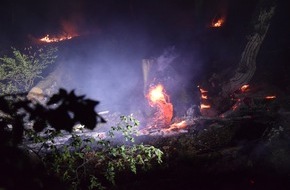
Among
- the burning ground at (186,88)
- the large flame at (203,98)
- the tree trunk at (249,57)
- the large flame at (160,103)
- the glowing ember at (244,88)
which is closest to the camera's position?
the burning ground at (186,88)

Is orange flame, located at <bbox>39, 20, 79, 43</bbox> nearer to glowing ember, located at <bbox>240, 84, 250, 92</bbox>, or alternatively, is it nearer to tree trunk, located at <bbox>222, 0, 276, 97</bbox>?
tree trunk, located at <bbox>222, 0, 276, 97</bbox>

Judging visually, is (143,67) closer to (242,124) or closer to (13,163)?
(242,124)

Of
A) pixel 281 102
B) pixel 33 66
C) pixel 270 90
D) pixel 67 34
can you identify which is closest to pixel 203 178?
pixel 281 102

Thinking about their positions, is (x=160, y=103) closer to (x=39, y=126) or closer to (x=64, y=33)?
(x=39, y=126)

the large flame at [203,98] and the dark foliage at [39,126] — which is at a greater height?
the large flame at [203,98]

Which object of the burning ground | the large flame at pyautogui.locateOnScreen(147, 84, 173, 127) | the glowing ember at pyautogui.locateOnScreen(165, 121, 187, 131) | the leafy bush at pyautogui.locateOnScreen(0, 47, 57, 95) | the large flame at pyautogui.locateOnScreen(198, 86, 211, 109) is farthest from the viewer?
the leafy bush at pyautogui.locateOnScreen(0, 47, 57, 95)

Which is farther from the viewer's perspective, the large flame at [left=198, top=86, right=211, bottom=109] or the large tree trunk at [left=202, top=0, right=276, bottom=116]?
the large flame at [left=198, top=86, right=211, bottom=109]

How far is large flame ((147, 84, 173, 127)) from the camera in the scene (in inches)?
558

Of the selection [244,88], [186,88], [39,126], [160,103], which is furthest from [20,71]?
[39,126]

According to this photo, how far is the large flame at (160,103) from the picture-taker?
14164mm

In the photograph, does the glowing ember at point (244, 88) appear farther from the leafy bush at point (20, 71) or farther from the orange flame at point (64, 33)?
the orange flame at point (64, 33)

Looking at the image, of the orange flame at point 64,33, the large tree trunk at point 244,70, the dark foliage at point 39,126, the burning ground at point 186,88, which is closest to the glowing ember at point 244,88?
the burning ground at point 186,88

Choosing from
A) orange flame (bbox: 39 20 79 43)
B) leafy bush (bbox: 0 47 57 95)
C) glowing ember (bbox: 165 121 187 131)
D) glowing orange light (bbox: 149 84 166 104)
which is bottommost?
glowing ember (bbox: 165 121 187 131)

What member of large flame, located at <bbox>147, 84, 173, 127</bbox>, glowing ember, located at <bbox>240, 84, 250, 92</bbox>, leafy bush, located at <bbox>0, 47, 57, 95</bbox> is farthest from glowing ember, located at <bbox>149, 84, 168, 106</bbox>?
leafy bush, located at <bbox>0, 47, 57, 95</bbox>
